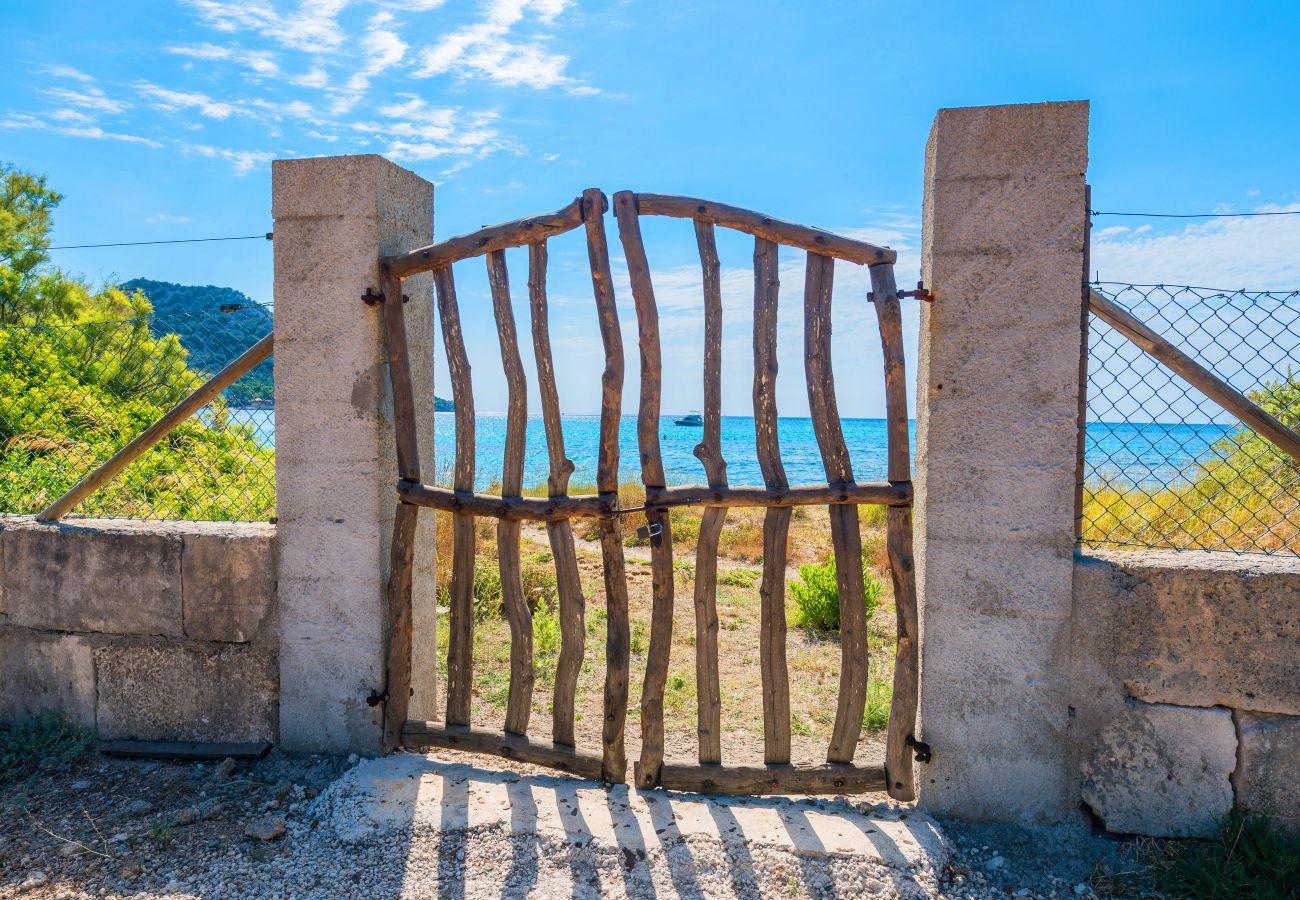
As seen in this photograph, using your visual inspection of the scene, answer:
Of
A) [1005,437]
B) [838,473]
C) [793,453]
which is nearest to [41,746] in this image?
[838,473]

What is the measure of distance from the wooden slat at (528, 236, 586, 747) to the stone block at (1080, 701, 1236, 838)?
2.16 metres

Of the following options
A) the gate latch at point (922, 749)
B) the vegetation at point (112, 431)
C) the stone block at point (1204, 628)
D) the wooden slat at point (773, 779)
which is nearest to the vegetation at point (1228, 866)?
the stone block at point (1204, 628)

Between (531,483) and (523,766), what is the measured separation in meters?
17.2

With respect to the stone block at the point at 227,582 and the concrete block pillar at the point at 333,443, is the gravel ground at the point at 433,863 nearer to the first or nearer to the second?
the concrete block pillar at the point at 333,443

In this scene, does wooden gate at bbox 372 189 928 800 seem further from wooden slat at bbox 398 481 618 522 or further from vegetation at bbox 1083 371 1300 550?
vegetation at bbox 1083 371 1300 550

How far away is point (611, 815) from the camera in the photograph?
325cm

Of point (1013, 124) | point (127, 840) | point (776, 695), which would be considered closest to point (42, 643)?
point (127, 840)

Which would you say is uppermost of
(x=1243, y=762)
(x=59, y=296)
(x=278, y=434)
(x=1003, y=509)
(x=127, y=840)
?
(x=59, y=296)

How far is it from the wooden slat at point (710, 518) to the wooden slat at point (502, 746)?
53 centimetres

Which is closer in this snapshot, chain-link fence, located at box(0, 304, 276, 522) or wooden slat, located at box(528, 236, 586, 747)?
wooden slat, located at box(528, 236, 586, 747)

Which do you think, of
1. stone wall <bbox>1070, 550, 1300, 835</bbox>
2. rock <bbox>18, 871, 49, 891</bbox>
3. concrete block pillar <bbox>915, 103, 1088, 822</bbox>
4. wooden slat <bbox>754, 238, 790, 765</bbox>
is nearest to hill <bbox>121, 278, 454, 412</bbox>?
wooden slat <bbox>754, 238, 790, 765</bbox>

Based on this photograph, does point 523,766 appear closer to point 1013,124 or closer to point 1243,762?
point 1243,762

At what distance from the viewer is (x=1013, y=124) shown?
3.10 metres

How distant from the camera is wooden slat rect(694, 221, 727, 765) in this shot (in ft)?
11.2
